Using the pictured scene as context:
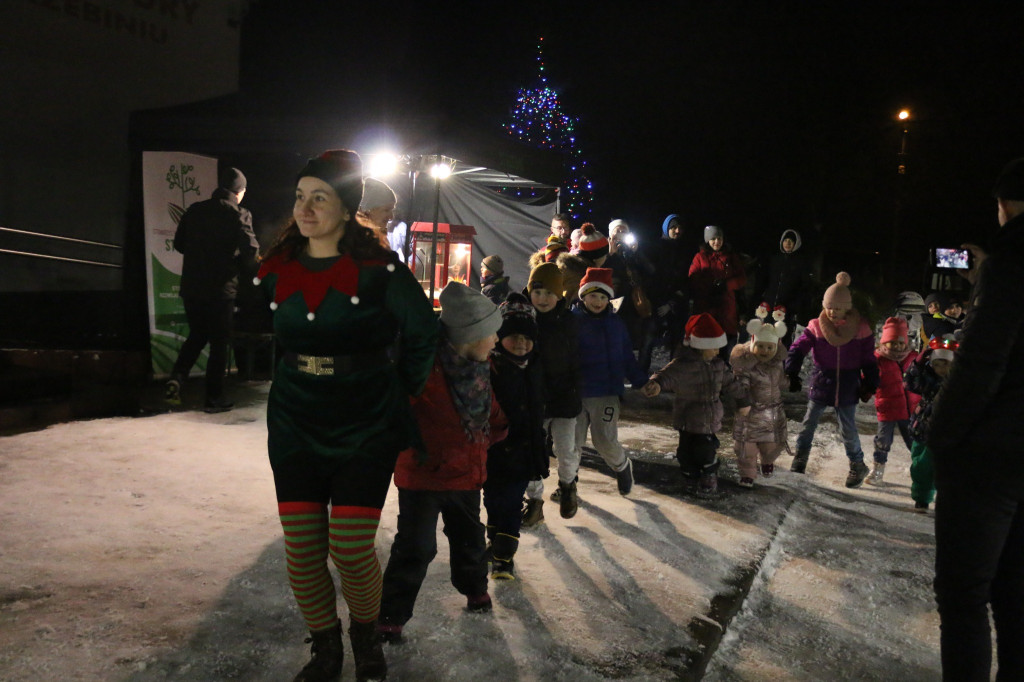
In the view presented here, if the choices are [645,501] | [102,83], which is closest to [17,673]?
[645,501]

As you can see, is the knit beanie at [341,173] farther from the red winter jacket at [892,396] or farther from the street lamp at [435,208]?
the street lamp at [435,208]

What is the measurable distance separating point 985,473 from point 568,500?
2776mm

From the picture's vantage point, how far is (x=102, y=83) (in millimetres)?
8023

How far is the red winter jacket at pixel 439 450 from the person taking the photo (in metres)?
3.14

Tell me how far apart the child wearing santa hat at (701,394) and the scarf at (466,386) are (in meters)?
2.68

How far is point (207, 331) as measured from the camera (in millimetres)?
7512

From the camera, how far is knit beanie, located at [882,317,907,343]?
6391mm

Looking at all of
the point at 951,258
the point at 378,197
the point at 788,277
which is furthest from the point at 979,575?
the point at 951,258

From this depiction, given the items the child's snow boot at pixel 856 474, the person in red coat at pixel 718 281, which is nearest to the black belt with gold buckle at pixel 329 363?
the child's snow boot at pixel 856 474

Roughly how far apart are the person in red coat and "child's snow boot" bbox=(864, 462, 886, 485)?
268 cm

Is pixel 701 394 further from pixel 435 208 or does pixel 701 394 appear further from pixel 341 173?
pixel 435 208

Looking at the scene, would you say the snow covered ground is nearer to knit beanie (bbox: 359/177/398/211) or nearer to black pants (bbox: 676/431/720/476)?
black pants (bbox: 676/431/720/476)

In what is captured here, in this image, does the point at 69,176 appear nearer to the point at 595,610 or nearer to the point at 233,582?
the point at 233,582

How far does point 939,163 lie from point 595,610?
34402 mm
